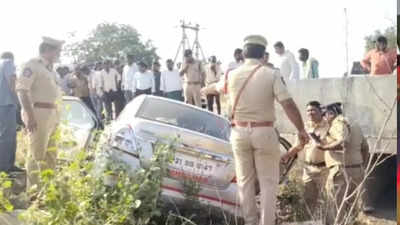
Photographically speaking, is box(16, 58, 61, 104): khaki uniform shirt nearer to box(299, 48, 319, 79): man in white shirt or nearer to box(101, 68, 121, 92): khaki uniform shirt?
box(299, 48, 319, 79): man in white shirt

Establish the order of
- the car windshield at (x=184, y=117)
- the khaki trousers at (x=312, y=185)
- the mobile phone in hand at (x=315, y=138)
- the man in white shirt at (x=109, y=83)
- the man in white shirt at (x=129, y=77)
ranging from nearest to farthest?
the car windshield at (x=184, y=117), the mobile phone in hand at (x=315, y=138), the khaki trousers at (x=312, y=185), the man in white shirt at (x=129, y=77), the man in white shirt at (x=109, y=83)

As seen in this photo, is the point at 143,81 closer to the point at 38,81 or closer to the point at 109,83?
the point at 109,83

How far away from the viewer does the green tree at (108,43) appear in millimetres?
59875

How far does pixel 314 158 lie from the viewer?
596 centimetres

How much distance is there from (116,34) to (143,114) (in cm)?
6002

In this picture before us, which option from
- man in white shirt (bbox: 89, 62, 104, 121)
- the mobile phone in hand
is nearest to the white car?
the mobile phone in hand

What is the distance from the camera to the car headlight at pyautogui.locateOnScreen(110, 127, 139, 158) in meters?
4.78

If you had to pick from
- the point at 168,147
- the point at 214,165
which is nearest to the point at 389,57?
the point at 214,165

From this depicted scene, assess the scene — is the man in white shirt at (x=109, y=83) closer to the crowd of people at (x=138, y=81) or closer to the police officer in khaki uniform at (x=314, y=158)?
the crowd of people at (x=138, y=81)

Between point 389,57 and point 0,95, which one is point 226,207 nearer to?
point 0,95

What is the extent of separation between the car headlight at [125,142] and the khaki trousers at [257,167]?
2.87ft

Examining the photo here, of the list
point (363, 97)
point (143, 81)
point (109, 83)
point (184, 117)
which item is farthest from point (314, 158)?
point (109, 83)

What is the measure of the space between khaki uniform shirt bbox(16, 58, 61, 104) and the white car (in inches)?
33.0

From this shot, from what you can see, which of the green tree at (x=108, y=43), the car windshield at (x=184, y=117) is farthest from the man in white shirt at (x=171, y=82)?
the green tree at (x=108, y=43)
